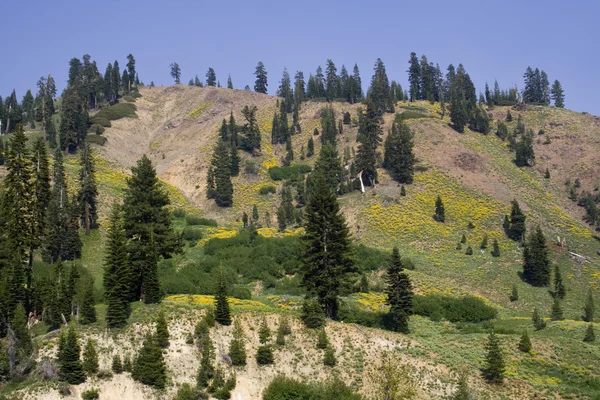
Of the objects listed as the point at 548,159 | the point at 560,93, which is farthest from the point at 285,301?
the point at 560,93

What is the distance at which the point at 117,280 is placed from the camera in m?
38.5

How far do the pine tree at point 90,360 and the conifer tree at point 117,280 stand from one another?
3811mm

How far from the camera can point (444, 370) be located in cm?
3734

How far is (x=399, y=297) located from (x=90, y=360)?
87.1 ft

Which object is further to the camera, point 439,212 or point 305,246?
point 439,212

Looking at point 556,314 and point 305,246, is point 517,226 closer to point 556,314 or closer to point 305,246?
point 556,314

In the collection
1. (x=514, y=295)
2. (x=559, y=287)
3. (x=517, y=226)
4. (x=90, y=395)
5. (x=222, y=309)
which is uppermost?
(x=517, y=226)

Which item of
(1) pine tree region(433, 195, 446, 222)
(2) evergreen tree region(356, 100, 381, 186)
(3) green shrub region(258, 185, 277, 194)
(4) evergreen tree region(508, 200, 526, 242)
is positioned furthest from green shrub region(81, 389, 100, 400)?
(3) green shrub region(258, 185, 277, 194)

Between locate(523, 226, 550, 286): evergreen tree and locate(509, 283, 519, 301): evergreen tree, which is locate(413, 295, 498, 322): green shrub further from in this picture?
locate(523, 226, 550, 286): evergreen tree

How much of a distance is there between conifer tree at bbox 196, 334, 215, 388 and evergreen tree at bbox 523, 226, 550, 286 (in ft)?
172

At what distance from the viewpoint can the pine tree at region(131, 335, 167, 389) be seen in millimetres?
33031

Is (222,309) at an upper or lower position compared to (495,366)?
upper

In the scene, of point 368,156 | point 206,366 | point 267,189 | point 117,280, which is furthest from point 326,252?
point 267,189

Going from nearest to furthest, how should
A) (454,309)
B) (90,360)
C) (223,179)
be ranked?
(90,360), (454,309), (223,179)
